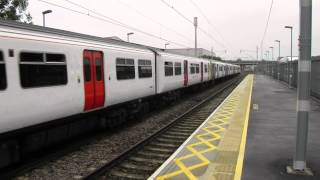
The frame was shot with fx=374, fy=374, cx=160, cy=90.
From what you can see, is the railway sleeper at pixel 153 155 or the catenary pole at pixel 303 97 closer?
the catenary pole at pixel 303 97

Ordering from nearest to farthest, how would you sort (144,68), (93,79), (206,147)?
1. (206,147)
2. (93,79)
3. (144,68)

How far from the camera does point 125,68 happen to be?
1314 cm

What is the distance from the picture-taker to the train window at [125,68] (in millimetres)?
12511

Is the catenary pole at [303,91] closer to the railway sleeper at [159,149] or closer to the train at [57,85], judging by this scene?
the railway sleeper at [159,149]

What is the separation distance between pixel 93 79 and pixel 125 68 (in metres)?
2.62

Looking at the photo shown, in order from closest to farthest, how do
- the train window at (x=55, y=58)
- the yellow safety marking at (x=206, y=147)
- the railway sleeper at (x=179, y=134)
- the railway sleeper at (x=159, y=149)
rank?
the yellow safety marking at (x=206, y=147)
the train window at (x=55, y=58)
the railway sleeper at (x=159, y=149)
the railway sleeper at (x=179, y=134)

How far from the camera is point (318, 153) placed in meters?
9.05

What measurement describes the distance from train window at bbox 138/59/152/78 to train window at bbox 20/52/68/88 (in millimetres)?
5673

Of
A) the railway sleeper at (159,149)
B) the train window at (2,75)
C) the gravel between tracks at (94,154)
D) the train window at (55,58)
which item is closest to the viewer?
the train window at (2,75)

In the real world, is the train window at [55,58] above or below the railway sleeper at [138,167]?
above

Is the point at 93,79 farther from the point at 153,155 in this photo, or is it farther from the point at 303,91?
the point at 303,91

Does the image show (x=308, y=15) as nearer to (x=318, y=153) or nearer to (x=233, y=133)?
(x=318, y=153)

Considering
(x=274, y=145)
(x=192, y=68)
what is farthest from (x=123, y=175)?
(x=192, y=68)

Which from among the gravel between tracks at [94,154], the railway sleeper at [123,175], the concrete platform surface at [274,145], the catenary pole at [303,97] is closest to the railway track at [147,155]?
the railway sleeper at [123,175]
